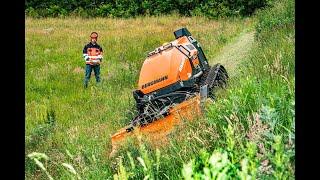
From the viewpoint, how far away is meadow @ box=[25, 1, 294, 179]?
4.12m

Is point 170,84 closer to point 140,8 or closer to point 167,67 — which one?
point 167,67

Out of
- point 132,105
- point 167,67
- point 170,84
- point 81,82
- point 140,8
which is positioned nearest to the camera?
point 170,84

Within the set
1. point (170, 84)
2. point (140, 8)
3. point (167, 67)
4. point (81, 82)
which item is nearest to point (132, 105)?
point (167, 67)

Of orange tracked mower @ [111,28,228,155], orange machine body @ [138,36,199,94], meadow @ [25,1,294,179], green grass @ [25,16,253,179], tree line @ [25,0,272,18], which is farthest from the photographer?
tree line @ [25,0,272,18]

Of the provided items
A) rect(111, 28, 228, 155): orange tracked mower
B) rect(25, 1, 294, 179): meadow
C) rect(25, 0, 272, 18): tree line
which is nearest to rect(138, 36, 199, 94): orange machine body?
rect(111, 28, 228, 155): orange tracked mower

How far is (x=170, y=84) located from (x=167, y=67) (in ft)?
1.00

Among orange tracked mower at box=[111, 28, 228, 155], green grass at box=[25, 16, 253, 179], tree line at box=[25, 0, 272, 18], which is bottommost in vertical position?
tree line at box=[25, 0, 272, 18]

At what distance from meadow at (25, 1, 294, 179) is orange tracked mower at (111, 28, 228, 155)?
507 mm

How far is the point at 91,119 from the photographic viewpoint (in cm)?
1123

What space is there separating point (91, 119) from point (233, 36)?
10933 millimetres

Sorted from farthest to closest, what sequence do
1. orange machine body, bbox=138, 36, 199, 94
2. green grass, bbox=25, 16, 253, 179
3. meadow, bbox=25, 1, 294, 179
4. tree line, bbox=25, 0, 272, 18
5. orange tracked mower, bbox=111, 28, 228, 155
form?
tree line, bbox=25, 0, 272, 18 < orange machine body, bbox=138, 36, 199, 94 < green grass, bbox=25, 16, 253, 179 < orange tracked mower, bbox=111, 28, 228, 155 < meadow, bbox=25, 1, 294, 179

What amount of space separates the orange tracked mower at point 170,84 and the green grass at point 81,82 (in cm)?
68

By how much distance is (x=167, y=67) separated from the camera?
28.8 ft

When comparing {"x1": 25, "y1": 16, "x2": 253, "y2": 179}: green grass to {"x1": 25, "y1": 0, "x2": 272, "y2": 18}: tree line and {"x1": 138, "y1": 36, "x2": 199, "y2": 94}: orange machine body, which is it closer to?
{"x1": 138, "y1": 36, "x2": 199, "y2": 94}: orange machine body
